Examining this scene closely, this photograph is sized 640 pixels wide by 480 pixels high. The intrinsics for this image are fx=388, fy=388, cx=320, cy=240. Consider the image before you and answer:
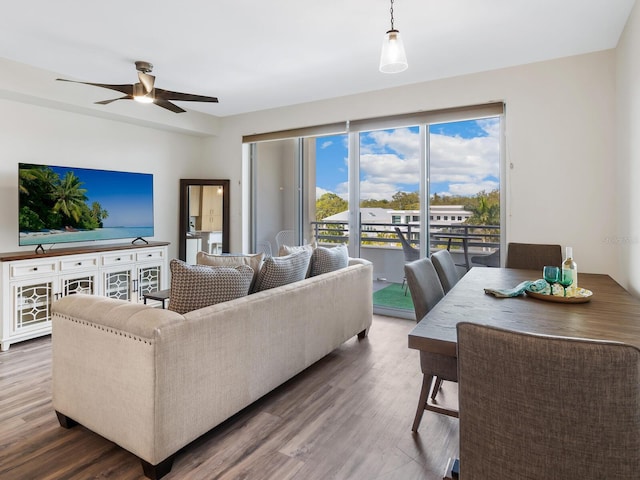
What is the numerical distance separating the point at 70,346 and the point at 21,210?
2.40 meters

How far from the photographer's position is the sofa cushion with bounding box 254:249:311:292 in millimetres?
2496

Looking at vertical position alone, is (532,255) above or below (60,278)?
above

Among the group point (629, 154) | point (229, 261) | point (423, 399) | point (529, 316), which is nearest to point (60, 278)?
point (229, 261)

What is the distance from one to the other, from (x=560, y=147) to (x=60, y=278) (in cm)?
478

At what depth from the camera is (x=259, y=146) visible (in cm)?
548

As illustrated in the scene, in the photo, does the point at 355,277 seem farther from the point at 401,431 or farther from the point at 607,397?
the point at 607,397

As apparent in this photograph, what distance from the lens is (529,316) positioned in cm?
166

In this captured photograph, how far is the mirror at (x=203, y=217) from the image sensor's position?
5.45 metres

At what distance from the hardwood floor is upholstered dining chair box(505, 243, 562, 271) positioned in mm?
1347

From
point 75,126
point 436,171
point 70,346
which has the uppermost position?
point 75,126

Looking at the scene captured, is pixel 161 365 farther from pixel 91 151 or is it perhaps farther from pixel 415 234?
pixel 91 151

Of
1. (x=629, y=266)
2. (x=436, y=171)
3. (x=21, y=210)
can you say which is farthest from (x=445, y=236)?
(x=21, y=210)

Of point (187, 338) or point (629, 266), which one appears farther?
point (629, 266)

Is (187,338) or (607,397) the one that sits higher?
(607,397)
